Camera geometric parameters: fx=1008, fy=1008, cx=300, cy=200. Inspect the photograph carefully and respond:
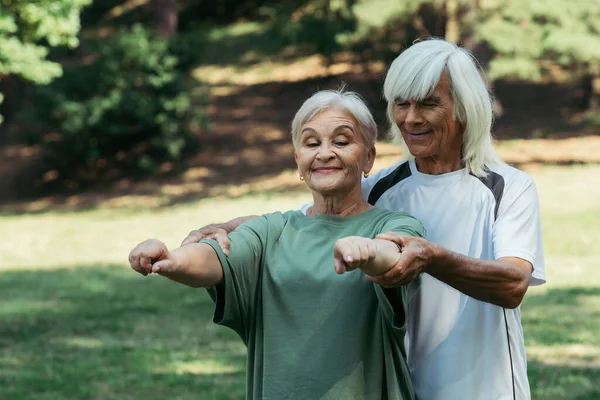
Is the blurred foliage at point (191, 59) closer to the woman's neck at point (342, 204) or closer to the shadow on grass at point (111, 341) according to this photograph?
the shadow on grass at point (111, 341)

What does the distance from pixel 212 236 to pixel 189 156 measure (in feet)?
71.9

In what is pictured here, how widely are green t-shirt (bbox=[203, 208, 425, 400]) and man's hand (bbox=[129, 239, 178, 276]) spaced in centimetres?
26

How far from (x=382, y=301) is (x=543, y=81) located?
25721mm

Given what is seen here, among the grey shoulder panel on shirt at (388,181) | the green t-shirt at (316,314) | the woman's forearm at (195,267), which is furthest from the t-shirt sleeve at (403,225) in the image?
the woman's forearm at (195,267)

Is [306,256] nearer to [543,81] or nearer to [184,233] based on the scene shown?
[184,233]

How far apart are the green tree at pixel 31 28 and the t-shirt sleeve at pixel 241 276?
990 centimetres

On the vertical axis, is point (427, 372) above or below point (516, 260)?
below

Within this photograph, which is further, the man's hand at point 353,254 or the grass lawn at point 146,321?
the grass lawn at point 146,321

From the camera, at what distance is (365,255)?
2314 millimetres

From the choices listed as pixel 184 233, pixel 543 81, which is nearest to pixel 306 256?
pixel 184 233

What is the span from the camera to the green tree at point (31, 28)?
12164mm

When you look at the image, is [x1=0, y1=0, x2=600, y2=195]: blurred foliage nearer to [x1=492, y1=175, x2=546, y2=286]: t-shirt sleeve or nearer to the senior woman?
[x1=492, y1=175, x2=546, y2=286]: t-shirt sleeve

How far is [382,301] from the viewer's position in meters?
2.67

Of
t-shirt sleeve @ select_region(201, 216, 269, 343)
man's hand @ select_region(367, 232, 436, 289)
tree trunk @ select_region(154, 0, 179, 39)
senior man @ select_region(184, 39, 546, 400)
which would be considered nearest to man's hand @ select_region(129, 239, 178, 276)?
t-shirt sleeve @ select_region(201, 216, 269, 343)
